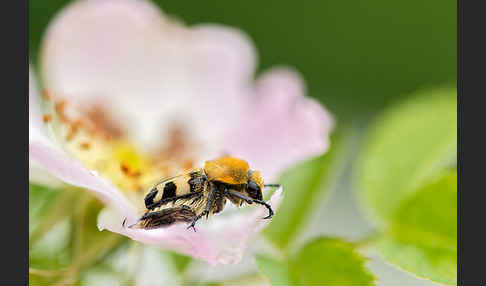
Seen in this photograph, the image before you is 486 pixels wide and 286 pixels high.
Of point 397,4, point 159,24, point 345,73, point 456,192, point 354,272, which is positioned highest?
point 397,4

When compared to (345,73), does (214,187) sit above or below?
below

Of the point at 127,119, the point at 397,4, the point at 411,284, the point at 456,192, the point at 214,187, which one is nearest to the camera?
the point at 214,187

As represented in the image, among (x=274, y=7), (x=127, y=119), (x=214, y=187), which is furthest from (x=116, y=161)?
(x=274, y=7)

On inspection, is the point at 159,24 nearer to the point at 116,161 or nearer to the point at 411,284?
the point at 116,161

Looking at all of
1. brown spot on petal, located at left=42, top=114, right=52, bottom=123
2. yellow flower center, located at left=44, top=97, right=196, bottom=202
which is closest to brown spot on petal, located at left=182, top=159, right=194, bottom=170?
yellow flower center, located at left=44, top=97, right=196, bottom=202

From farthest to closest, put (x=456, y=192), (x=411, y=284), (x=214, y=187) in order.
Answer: (x=411, y=284)
(x=456, y=192)
(x=214, y=187)

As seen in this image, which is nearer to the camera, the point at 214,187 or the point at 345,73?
the point at 214,187

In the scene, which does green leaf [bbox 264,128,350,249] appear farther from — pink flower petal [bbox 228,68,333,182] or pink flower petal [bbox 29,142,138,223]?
pink flower petal [bbox 29,142,138,223]
